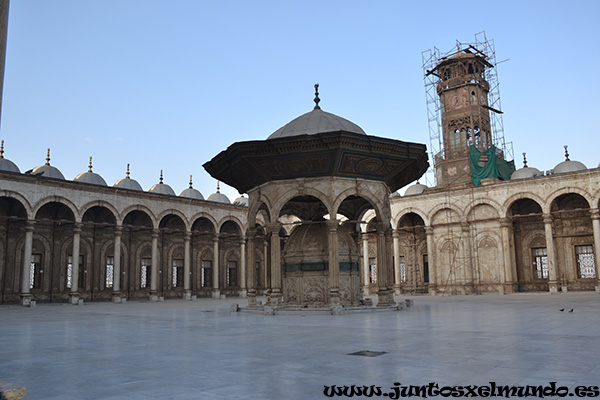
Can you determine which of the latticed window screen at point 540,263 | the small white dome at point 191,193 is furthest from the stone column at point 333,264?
the small white dome at point 191,193

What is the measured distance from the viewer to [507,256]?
29281 millimetres

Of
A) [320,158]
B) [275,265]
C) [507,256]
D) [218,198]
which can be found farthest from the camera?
[218,198]

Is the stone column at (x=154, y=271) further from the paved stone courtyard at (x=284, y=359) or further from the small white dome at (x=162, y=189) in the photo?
the paved stone courtyard at (x=284, y=359)

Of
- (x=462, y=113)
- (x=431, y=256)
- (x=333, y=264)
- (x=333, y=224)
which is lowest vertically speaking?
(x=333, y=264)

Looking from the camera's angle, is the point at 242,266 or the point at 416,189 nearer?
the point at 242,266

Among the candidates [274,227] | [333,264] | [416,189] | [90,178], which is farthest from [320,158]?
[416,189]

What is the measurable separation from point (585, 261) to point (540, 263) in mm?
2437

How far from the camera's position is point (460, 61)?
37.2 meters

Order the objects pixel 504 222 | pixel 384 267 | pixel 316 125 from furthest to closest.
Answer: pixel 504 222 < pixel 384 267 < pixel 316 125

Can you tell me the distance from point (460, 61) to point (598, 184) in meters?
14.7

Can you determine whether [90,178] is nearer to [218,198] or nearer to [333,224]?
[218,198]

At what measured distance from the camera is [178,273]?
35125mm

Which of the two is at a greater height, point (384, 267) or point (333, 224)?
point (333, 224)

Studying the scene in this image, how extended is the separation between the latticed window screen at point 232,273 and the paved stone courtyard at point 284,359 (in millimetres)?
27583
